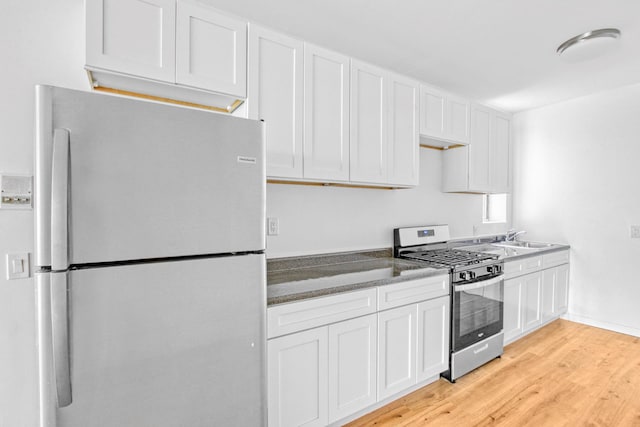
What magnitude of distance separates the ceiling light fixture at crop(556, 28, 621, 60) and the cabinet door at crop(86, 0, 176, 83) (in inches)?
106

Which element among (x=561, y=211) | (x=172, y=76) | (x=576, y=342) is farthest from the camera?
(x=561, y=211)

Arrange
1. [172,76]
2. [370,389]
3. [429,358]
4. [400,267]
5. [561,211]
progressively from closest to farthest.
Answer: [172,76], [370,389], [429,358], [400,267], [561,211]

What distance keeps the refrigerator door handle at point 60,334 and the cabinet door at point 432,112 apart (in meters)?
2.56

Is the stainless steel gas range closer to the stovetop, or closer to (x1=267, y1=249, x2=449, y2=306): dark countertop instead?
the stovetop

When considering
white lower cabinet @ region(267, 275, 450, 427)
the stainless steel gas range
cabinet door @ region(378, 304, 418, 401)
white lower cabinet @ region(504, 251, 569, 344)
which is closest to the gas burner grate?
the stainless steel gas range

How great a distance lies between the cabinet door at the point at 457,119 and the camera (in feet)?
9.45

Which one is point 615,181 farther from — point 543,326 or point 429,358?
point 429,358

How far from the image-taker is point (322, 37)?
90.4 inches

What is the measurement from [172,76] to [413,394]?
253 cm

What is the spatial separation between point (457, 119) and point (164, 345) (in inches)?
116

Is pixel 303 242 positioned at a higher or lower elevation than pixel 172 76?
lower

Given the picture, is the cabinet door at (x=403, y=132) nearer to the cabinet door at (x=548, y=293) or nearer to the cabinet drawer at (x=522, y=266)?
the cabinet drawer at (x=522, y=266)

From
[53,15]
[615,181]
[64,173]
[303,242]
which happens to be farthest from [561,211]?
[53,15]

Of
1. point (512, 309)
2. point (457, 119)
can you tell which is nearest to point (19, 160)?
point (457, 119)
